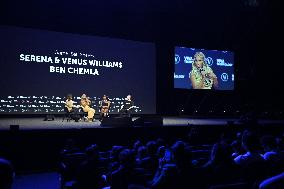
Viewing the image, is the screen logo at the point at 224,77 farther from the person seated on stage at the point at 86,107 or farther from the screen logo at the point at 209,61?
the person seated on stage at the point at 86,107

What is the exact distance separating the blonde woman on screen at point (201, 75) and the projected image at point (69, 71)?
1659mm

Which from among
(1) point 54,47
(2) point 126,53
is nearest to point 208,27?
(2) point 126,53

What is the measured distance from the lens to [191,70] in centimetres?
1311

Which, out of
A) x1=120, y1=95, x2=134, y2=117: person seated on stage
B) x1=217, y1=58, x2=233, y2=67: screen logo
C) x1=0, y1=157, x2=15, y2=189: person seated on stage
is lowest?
x1=120, y1=95, x2=134, y2=117: person seated on stage

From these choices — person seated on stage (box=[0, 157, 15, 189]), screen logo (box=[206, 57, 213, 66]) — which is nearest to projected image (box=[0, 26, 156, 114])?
screen logo (box=[206, 57, 213, 66])

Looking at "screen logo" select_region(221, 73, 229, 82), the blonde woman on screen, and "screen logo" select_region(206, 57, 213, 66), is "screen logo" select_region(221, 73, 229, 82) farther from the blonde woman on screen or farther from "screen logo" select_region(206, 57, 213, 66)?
"screen logo" select_region(206, 57, 213, 66)

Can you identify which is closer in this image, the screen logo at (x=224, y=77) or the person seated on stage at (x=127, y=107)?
the person seated on stage at (x=127, y=107)

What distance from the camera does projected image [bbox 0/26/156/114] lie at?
1050 cm

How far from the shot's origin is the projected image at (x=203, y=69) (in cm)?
1298

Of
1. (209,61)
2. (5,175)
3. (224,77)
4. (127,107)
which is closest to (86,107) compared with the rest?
(127,107)

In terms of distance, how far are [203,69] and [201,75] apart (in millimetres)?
282

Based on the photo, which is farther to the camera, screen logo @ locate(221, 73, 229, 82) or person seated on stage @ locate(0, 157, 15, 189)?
screen logo @ locate(221, 73, 229, 82)

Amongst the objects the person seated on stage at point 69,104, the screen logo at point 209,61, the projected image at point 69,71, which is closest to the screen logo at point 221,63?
the screen logo at point 209,61

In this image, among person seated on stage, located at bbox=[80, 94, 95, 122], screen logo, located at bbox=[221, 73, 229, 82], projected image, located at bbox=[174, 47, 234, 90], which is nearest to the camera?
Answer: person seated on stage, located at bbox=[80, 94, 95, 122]
